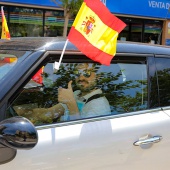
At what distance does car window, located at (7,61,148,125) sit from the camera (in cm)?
221

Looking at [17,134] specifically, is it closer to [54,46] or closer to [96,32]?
[54,46]

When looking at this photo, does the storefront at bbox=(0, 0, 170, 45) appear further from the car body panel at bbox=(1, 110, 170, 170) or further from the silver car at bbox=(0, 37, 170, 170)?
the car body panel at bbox=(1, 110, 170, 170)

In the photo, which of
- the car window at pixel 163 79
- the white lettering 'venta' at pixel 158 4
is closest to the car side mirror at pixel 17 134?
the car window at pixel 163 79

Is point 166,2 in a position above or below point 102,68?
above

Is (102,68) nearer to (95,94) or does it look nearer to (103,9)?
(95,94)

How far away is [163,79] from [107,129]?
75cm

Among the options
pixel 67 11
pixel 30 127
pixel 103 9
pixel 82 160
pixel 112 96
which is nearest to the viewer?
pixel 30 127

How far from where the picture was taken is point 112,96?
2.55m

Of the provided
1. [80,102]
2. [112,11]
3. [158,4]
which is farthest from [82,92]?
[158,4]

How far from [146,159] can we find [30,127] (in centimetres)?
100

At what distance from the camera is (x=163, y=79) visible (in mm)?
2658

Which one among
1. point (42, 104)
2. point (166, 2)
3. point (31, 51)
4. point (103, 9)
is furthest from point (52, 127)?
point (166, 2)

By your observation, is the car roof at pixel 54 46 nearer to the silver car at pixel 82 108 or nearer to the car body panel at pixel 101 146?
the silver car at pixel 82 108

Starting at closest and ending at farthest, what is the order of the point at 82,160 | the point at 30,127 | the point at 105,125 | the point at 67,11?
the point at 30,127, the point at 82,160, the point at 105,125, the point at 67,11
